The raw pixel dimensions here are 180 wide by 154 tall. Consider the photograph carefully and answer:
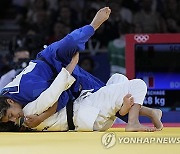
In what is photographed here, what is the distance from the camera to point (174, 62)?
584cm

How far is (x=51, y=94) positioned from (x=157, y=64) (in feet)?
7.64

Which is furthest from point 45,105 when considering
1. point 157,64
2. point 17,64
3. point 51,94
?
point 157,64

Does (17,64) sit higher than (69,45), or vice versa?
(69,45)

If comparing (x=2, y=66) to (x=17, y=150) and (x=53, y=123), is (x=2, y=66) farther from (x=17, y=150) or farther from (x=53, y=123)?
(x=17, y=150)

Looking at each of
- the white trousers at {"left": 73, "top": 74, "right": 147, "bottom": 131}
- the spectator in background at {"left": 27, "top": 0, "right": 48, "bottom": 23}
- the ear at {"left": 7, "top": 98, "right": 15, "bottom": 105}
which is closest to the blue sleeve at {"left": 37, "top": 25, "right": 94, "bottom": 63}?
the white trousers at {"left": 73, "top": 74, "right": 147, "bottom": 131}

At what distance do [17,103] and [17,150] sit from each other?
27.0 inches

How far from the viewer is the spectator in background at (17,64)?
18.7 ft

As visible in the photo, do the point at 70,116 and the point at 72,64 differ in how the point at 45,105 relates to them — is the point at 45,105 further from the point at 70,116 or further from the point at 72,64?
the point at 72,64

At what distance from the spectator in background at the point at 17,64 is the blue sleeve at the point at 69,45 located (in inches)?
65.6

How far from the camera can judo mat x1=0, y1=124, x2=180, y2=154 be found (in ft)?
10.2

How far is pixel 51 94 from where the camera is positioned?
371 centimetres

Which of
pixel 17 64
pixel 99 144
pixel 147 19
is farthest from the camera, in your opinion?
pixel 147 19

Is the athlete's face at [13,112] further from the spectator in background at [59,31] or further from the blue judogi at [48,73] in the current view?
the spectator in background at [59,31]

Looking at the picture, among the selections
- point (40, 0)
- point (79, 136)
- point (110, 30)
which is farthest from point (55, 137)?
point (40, 0)
